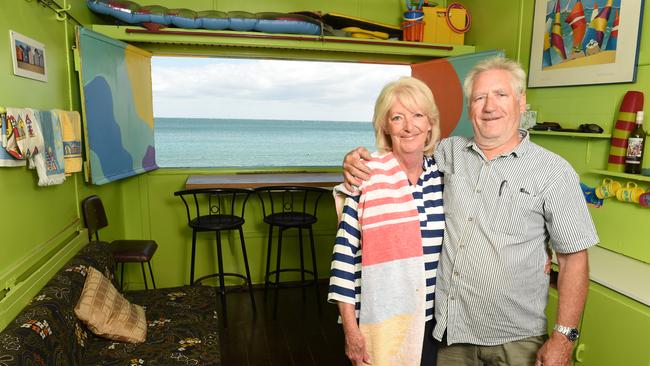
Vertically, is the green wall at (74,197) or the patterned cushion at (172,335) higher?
the green wall at (74,197)

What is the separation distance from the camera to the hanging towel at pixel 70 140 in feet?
7.26

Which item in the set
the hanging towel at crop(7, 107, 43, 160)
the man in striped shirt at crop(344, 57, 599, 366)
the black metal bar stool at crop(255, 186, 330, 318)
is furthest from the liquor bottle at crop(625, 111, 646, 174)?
the hanging towel at crop(7, 107, 43, 160)

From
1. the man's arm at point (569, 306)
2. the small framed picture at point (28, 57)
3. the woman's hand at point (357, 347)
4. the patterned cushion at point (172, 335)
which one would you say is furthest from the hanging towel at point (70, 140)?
the man's arm at point (569, 306)

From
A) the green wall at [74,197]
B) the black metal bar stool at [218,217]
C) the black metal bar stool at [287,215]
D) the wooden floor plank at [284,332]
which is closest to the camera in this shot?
the green wall at [74,197]

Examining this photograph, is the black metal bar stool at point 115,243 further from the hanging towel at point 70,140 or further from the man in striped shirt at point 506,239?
the man in striped shirt at point 506,239

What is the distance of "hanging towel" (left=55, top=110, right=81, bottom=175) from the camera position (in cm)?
221

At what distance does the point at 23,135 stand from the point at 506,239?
186 cm

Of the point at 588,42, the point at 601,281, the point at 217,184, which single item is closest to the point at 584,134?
the point at 588,42

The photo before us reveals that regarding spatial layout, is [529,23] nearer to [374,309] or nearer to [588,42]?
[588,42]

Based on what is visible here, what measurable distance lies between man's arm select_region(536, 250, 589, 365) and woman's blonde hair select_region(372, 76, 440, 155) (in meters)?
0.58

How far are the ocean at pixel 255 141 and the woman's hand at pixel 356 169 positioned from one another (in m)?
10.5

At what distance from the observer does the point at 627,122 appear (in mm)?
2121

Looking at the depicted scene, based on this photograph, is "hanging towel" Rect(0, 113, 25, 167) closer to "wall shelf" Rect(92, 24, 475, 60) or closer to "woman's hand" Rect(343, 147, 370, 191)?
"woman's hand" Rect(343, 147, 370, 191)

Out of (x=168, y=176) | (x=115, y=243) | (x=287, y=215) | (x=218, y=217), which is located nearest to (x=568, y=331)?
(x=287, y=215)
